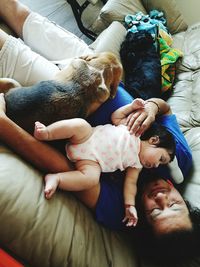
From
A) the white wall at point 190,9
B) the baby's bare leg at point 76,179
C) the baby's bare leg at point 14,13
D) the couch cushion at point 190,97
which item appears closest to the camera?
the baby's bare leg at point 76,179

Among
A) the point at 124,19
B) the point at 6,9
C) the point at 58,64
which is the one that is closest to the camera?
the point at 58,64

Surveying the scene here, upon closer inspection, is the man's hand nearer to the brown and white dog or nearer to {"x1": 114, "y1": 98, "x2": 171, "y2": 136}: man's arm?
{"x1": 114, "y1": 98, "x2": 171, "y2": 136}: man's arm

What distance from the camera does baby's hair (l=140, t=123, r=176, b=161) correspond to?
4.03 feet

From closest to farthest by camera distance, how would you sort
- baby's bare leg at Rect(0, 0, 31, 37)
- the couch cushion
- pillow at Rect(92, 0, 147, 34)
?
the couch cushion < baby's bare leg at Rect(0, 0, 31, 37) < pillow at Rect(92, 0, 147, 34)

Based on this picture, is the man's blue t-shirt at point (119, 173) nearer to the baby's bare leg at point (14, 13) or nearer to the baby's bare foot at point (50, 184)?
the baby's bare foot at point (50, 184)

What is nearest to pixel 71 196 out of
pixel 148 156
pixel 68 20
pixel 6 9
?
pixel 148 156

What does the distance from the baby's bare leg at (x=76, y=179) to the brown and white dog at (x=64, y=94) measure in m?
0.20

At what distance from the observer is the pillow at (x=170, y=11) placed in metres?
2.54

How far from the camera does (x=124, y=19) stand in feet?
7.42

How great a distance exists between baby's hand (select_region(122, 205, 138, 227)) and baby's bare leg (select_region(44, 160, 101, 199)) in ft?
0.56

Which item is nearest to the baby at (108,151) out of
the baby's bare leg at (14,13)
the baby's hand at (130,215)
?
the baby's hand at (130,215)

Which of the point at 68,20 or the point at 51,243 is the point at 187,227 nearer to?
the point at 51,243

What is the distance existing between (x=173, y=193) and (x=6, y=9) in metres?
1.30

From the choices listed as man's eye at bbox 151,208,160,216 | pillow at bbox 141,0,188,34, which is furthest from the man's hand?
pillow at bbox 141,0,188,34
